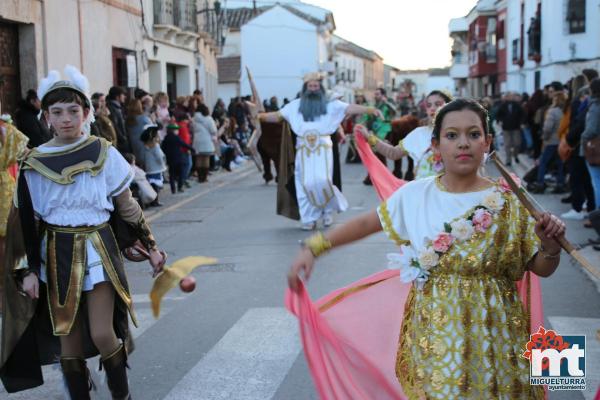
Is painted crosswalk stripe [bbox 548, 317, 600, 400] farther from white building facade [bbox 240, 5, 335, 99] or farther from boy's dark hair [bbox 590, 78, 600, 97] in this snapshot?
A: white building facade [bbox 240, 5, 335, 99]

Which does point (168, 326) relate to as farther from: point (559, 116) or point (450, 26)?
point (450, 26)

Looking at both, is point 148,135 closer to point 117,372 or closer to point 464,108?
point 117,372

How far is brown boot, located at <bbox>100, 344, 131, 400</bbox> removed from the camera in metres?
4.39

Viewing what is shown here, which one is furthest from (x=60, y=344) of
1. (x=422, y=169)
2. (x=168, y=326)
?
(x=422, y=169)

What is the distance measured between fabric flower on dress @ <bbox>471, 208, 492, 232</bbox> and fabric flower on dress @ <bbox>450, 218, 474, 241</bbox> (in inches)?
0.8

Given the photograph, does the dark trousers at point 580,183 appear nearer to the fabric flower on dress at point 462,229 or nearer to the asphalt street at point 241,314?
the asphalt street at point 241,314

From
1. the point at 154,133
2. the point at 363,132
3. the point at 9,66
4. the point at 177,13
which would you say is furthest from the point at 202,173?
the point at 363,132

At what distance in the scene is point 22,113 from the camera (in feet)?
36.7

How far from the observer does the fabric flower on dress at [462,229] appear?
3328 mm

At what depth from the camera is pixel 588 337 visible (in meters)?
6.10

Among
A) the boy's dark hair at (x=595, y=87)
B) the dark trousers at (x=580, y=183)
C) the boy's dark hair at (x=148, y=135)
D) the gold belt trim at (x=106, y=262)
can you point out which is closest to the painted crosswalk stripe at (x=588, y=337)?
the gold belt trim at (x=106, y=262)

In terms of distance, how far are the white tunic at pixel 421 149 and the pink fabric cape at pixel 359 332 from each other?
11.4 feet

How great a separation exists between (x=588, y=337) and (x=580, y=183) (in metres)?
6.13

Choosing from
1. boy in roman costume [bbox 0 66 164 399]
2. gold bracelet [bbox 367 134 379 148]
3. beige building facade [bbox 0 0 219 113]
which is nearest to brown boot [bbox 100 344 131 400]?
boy in roman costume [bbox 0 66 164 399]
